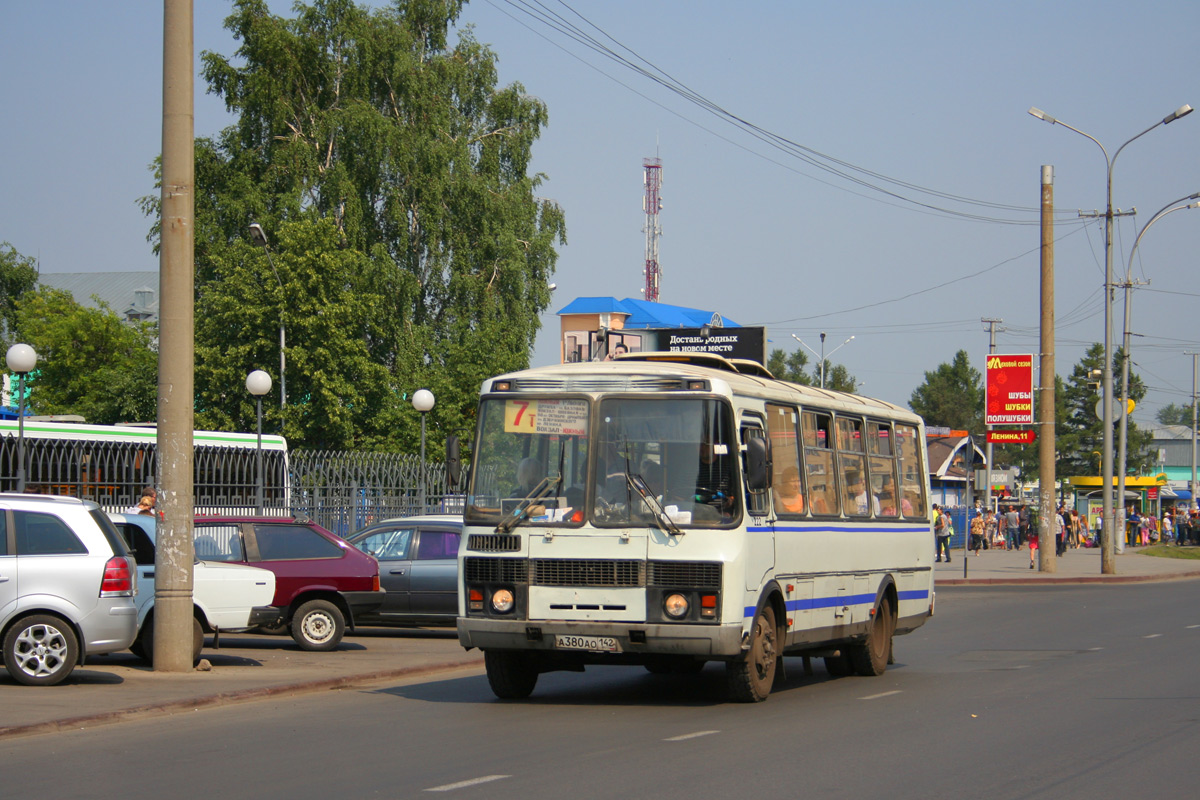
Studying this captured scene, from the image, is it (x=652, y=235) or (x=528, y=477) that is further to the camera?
(x=652, y=235)

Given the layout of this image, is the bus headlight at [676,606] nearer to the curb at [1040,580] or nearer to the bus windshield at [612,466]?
the bus windshield at [612,466]

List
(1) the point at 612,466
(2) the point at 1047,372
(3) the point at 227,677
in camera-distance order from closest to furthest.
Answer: (1) the point at 612,466 → (3) the point at 227,677 → (2) the point at 1047,372

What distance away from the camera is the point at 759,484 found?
11289 mm

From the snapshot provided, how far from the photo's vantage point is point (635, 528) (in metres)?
11.2

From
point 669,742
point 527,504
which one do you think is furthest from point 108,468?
point 669,742

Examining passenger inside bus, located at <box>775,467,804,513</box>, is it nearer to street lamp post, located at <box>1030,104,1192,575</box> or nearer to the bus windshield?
the bus windshield

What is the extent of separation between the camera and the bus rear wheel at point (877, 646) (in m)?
14.6

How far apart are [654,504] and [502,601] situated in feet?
5.08

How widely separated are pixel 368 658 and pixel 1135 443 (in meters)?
105

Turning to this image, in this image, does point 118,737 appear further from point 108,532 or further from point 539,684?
point 539,684

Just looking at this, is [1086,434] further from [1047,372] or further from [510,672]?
[510,672]

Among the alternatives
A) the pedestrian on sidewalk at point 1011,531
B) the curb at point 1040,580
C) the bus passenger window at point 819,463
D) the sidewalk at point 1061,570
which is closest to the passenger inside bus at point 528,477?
the bus passenger window at point 819,463

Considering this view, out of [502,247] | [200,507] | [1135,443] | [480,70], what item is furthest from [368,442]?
[1135,443]

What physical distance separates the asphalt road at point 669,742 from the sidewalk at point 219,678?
26 centimetres
